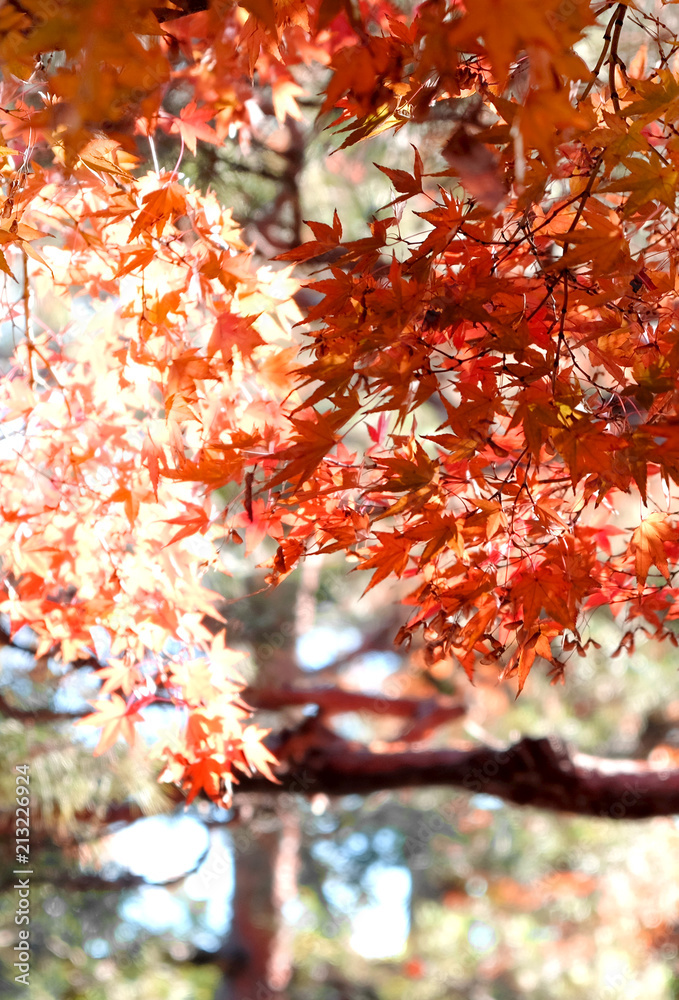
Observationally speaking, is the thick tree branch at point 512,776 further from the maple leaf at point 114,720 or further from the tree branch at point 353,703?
the maple leaf at point 114,720

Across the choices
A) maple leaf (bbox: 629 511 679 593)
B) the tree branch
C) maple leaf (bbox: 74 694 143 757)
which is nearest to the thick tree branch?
the tree branch

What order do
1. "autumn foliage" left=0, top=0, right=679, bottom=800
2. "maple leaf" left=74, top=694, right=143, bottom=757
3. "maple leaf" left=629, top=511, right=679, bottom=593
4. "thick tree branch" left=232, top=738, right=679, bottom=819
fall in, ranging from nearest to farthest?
"autumn foliage" left=0, top=0, right=679, bottom=800 → "maple leaf" left=629, top=511, right=679, bottom=593 → "maple leaf" left=74, top=694, right=143, bottom=757 → "thick tree branch" left=232, top=738, right=679, bottom=819

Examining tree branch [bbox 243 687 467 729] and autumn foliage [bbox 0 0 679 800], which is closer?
autumn foliage [bbox 0 0 679 800]

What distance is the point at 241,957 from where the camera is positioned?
3.91 m

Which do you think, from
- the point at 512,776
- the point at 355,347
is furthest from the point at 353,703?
the point at 355,347

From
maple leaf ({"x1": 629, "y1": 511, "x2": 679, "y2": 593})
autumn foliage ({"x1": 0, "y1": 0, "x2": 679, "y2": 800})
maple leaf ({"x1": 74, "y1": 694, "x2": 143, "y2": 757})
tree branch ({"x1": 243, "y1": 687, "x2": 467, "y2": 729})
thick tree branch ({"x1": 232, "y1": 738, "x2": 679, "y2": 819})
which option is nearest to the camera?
autumn foliage ({"x1": 0, "y1": 0, "x2": 679, "y2": 800})

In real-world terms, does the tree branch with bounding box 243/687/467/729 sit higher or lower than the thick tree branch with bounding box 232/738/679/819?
higher

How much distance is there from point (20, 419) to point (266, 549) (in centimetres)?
210

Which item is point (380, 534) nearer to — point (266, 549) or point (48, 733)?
point (48, 733)

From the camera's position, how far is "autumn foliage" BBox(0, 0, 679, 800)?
0.53m

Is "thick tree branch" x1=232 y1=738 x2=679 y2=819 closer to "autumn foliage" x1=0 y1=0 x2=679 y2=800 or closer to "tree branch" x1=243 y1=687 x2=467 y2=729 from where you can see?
"tree branch" x1=243 y1=687 x2=467 y2=729

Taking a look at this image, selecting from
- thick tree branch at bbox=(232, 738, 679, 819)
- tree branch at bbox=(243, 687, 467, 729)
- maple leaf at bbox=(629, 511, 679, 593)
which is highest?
tree branch at bbox=(243, 687, 467, 729)

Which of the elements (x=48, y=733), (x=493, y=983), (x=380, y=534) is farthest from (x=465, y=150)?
(x=493, y=983)

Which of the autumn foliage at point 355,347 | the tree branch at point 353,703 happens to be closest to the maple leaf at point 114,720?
the autumn foliage at point 355,347
